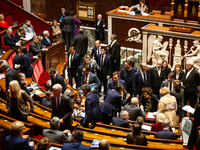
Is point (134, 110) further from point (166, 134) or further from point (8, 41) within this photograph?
point (8, 41)

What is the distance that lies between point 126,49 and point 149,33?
1466 mm

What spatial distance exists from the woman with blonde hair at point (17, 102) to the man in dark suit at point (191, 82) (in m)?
3.65

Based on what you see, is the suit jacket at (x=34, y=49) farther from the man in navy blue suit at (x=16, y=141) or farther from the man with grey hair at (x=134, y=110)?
the man in navy blue suit at (x=16, y=141)

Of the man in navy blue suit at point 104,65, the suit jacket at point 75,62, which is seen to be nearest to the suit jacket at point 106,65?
the man in navy blue suit at point 104,65

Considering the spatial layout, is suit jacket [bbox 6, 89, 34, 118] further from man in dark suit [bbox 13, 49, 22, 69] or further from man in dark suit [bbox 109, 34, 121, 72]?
man in dark suit [bbox 109, 34, 121, 72]

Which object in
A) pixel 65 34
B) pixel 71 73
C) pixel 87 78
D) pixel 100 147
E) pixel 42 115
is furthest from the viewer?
pixel 65 34

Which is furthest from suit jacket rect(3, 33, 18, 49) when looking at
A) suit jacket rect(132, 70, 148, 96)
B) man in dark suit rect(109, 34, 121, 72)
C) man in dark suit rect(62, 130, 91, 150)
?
man in dark suit rect(62, 130, 91, 150)

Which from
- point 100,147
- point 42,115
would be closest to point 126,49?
point 42,115

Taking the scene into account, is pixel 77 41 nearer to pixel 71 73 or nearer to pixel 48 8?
pixel 71 73

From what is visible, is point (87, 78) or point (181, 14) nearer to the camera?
point (87, 78)

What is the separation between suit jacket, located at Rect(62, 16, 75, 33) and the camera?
11.6 m

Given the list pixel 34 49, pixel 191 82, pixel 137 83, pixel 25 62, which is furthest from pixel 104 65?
pixel 191 82

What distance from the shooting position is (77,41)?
9688 mm

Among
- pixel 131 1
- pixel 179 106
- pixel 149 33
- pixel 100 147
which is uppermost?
pixel 131 1
